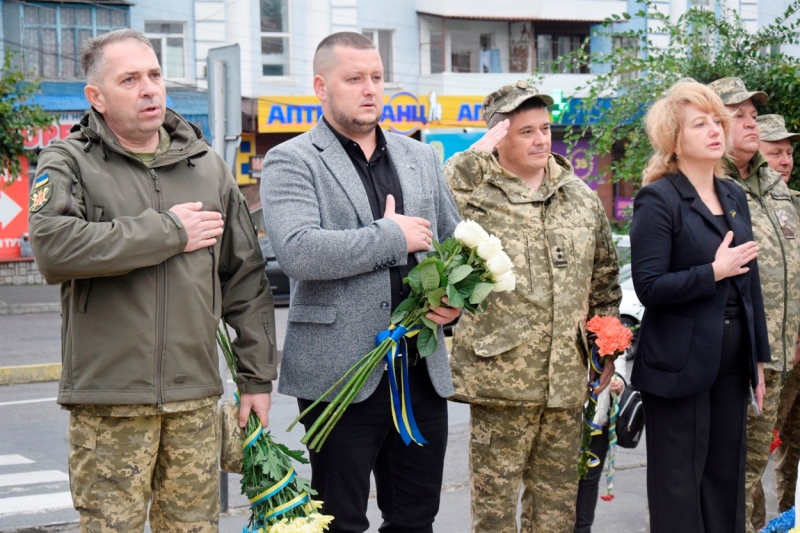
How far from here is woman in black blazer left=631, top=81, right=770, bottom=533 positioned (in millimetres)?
4195

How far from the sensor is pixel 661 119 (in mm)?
4395

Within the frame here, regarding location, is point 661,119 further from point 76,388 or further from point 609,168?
point 609,168

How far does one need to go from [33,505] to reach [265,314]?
3.07 meters

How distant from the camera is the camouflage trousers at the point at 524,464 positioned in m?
4.21

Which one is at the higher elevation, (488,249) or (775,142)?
(775,142)

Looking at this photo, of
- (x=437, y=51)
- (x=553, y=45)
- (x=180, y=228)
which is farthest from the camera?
(x=553, y=45)

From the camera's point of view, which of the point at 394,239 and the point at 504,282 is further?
the point at 504,282

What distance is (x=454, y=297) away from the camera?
351cm

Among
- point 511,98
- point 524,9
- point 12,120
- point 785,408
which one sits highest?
point 524,9

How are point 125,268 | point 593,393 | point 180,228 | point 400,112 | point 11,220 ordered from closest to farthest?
1. point 125,268
2. point 180,228
3. point 593,393
4. point 11,220
5. point 400,112

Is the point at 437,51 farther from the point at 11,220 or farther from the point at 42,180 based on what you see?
the point at 42,180

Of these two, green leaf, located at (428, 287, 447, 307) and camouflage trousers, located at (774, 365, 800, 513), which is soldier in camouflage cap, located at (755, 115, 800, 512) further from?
green leaf, located at (428, 287, 447, 307)

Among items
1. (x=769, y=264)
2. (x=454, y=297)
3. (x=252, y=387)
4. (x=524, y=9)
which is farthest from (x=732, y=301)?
(x=524, y=9)

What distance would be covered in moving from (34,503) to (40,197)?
3.35 meters
